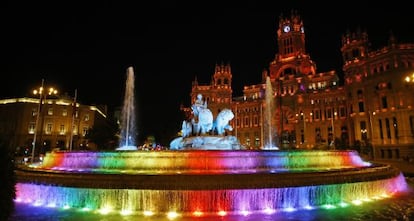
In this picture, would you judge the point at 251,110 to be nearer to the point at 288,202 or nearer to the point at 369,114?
the point at 369,114

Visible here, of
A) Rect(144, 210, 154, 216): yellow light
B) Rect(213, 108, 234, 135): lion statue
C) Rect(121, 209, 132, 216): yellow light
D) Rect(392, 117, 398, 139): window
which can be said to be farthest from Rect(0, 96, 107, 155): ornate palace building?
Rect(392, 117, 398, 139): window

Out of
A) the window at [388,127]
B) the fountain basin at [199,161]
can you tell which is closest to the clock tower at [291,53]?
the window at [388,127]

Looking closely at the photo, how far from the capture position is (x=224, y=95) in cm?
9731

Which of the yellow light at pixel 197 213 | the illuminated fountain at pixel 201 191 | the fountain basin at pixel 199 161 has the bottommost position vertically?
the yellow light at pixel 197 213

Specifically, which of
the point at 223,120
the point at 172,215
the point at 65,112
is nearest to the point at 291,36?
the point at 65,112

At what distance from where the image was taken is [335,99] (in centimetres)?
7475

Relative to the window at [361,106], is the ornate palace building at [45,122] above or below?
below

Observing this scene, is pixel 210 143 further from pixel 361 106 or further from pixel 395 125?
pixel 361 106

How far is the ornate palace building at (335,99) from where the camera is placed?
54.0 meters

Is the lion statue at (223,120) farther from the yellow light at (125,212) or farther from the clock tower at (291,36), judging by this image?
the clock tower at (291,36)

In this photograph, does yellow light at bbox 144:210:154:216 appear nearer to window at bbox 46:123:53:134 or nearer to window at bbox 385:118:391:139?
window at bbox 385:118:391:139

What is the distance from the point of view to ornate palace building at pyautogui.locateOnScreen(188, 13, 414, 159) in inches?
2126

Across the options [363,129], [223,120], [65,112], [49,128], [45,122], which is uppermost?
[65,112]

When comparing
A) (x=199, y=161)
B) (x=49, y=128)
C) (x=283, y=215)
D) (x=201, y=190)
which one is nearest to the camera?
(x=283, y=215)
